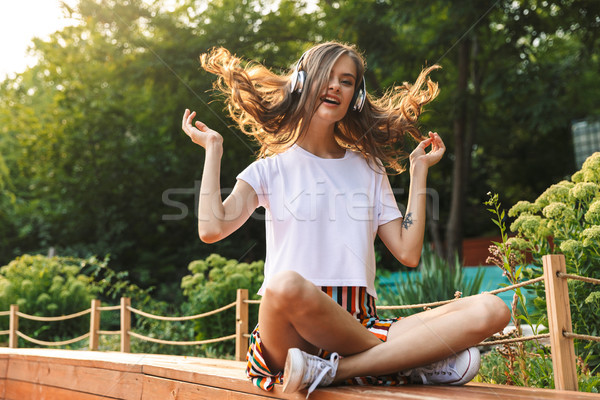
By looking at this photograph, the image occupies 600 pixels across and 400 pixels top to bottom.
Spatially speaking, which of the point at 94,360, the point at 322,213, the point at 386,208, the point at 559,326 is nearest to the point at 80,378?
the point at 94,360

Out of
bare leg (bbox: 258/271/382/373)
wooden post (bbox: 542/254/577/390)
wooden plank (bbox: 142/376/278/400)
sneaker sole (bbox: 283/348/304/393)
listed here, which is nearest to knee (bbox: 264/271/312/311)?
bare leg (bbox: 258/271/382/373)

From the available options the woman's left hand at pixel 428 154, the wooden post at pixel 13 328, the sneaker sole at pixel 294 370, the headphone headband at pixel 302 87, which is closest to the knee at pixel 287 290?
the sneaker sole at pixel 294 370

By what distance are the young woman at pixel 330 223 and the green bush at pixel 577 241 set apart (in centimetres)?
99

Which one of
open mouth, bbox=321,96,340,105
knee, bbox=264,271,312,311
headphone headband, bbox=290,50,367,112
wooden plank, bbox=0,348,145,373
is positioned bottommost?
wooden plank, bbox=0,348,145,373

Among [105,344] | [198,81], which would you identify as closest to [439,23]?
[198,81]

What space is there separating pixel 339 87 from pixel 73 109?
10.1 m

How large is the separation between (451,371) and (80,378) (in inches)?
85.9

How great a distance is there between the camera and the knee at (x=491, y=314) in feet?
5.85

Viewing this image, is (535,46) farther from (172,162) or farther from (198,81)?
(172,162)

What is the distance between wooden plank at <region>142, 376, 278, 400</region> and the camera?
2.10 metres

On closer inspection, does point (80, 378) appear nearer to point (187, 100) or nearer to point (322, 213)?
point (322, 213)

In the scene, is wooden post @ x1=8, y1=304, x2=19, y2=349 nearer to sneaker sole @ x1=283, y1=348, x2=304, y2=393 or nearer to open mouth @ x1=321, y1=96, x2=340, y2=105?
open mouth @ x1=321, y1=96, x2=340, y2=105

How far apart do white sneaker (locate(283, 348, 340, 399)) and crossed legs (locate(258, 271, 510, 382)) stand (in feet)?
0.18

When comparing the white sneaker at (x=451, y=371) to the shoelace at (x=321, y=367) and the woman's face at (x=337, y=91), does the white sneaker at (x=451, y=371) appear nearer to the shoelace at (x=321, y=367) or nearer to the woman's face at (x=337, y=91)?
the shoelace at (x=321, y=367)
